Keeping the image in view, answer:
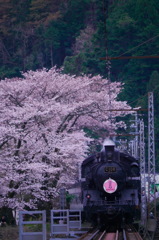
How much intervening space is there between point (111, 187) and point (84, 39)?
48987 millimetres

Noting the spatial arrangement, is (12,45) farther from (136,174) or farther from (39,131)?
(136,174)

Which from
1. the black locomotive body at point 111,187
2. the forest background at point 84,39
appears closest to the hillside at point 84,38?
the forest background at point 84,39

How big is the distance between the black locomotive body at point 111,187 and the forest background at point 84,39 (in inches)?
1253

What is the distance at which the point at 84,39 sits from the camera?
6334 centimetres

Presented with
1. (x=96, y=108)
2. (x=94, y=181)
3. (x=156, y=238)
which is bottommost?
(x=156, y=238)

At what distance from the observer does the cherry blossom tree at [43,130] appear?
23.6m

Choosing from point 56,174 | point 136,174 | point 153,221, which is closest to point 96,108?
point 56,174

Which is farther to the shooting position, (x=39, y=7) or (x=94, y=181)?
(x=39, y=7)

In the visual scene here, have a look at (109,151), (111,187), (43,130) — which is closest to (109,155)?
(109,151)

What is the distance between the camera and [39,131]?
25.1 m

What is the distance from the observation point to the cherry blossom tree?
23641 mm

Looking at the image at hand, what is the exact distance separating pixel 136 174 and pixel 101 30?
134 ft

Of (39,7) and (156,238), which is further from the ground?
(39,7)

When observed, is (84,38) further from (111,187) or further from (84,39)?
(111,187)
